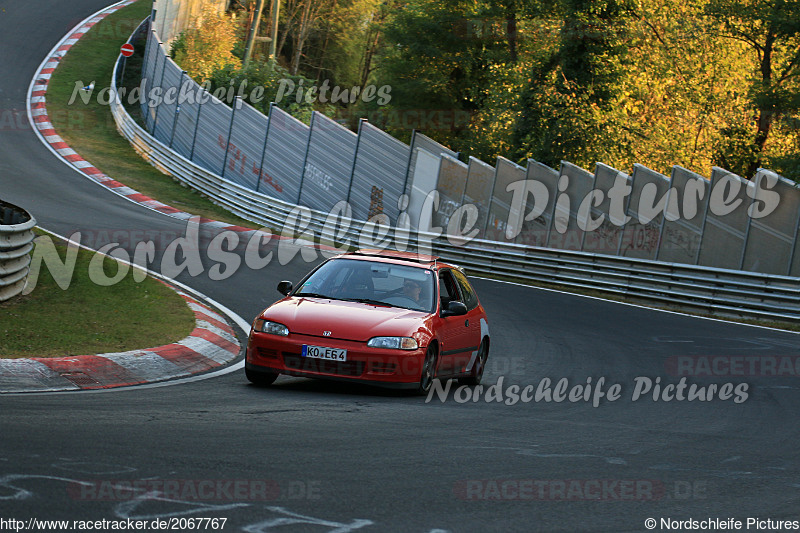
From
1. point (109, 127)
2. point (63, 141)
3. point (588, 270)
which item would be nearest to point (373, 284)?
point (588, 270)

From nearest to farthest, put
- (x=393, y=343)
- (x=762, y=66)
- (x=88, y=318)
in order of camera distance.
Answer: (x=393, y=343) → (x=88, y=318) → (x=762, y=66)

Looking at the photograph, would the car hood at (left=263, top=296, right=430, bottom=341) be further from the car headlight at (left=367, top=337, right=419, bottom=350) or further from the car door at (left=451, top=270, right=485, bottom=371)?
the car door at (left=451, top=270, right=485, bottom=371)

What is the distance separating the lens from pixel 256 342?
949cm

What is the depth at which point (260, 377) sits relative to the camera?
9.67 metres

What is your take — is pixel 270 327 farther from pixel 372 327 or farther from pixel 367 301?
pixel 367 301

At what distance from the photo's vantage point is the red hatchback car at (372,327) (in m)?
9.29

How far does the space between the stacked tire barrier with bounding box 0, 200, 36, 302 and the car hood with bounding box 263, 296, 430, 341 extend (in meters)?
3.89

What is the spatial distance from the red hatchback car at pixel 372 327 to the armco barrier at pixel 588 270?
1008 cm

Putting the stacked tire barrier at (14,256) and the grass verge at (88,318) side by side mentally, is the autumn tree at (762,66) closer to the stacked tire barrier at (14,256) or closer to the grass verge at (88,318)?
the grass verge at (88,318)

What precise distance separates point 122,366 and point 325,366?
217cm

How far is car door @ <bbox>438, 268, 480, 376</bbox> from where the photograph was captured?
10.3 metres

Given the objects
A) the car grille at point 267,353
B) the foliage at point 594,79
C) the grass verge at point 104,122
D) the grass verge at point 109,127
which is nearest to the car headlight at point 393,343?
the car grille at point 267,353

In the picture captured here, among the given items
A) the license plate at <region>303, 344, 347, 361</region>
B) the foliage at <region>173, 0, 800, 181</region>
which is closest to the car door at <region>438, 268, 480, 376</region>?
the license plate at <region>303, 344, 347, 361</region>

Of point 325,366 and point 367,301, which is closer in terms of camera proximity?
point 325,366
